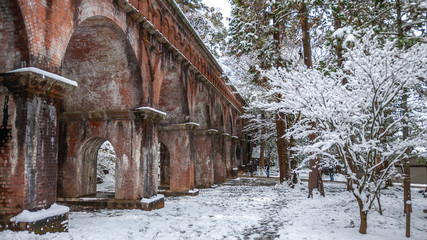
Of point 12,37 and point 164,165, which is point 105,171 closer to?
point 164,165

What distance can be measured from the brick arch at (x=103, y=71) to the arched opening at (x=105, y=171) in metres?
6.61

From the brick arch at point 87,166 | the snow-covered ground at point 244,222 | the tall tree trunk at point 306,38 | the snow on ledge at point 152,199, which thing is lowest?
the snow-covered ground at point 244,222

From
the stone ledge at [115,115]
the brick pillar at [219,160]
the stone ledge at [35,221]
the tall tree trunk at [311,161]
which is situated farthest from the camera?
the brick pillar at [219,160]

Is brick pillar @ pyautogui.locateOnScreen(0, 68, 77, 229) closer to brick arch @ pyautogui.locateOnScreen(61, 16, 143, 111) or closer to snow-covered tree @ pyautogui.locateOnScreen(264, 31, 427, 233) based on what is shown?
brick arch @ pyautogui.locateOnScreen(61, 16, 143, 111)

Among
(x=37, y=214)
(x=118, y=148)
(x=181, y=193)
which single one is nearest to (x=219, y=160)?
(x=181, y=193)

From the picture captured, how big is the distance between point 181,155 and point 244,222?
6.49 m

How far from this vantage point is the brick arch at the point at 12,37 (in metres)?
5.16

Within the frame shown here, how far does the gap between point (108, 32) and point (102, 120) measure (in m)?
2.87

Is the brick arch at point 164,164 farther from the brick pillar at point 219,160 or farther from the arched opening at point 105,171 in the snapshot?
the brick pillar at point 219,160

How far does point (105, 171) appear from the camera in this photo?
17.6 meters

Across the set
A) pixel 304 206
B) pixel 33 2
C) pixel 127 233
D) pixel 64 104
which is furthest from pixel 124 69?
pixel 304 206

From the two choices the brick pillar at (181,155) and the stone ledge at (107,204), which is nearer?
the stone ledge at (107,204)

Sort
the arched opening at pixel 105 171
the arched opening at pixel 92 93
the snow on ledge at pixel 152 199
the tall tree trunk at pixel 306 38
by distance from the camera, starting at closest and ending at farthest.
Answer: the arched opening at pixel 92 93 → the snow on ledge at pixel 152 199 → the tall tree trunk at pixel 306 38 → the arched opening at pixel 105 171

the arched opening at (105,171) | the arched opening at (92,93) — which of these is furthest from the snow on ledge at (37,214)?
the arched opening at (105,171)
